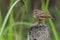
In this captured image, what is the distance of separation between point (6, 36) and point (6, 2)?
564 mm

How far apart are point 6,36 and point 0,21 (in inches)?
6.9

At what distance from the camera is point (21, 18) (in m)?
2.63

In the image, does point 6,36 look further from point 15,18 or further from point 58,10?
point 58,10

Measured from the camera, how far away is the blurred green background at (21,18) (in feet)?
7.65

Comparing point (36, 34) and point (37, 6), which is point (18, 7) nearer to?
point (37, 6)

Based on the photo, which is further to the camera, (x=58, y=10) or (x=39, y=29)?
(x=58, y=10)

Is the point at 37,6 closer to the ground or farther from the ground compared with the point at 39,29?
farther from the ground

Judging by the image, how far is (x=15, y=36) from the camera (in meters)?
2.48

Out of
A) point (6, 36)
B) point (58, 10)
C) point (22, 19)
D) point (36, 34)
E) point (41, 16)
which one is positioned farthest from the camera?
point (58, 10)

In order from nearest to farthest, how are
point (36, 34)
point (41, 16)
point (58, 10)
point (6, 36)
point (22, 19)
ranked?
point (36, 34), point (41, 16), point (6, 36), point (22, 19), point (58, 10)

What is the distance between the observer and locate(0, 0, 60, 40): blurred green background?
233 centimetres

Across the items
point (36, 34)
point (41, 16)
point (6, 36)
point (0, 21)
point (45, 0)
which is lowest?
point (36, 34)

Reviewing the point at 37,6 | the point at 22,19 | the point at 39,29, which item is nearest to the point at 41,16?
the point at 39,29

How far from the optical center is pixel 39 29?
1372mm
